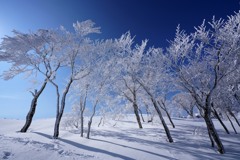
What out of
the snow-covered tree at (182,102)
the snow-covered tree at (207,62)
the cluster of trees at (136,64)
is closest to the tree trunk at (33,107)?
the cluster of trees at (136,64)

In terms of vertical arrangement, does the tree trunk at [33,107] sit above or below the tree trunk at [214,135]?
above

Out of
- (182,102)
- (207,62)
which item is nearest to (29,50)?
(207,62)

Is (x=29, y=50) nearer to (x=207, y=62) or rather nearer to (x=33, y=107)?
(x=33, y=107)

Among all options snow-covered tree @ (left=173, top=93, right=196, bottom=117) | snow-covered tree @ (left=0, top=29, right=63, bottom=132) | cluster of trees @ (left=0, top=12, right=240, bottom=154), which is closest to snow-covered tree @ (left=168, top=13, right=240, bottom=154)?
cluster of trees @ (left=0, top=12, right=240, bottom=154)

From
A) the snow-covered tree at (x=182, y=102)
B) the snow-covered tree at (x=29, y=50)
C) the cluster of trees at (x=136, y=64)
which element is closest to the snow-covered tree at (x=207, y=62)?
the cluster of trees at (x=136, y=64)

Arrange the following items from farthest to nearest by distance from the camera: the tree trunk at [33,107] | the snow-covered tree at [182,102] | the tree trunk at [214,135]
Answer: the snow-covered tree at [182,102] → the tree trunk at [33,107] → the tree trunk at [214,135]

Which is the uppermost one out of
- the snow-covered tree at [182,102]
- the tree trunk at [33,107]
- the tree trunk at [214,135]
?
the snow-covered tree at [182,102]

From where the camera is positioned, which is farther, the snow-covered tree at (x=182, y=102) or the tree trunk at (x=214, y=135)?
the snow-covered tree at (x=182, y=102)

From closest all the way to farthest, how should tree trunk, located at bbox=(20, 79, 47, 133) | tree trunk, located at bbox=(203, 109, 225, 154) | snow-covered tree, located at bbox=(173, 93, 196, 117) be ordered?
tree trunk, located at bbox=(203, 109, 225, 154) < tree trunk, located at bbox=(20, 79, 47, 133) < snow-covered tree, located at bbox=(173, 93, 196, 117)

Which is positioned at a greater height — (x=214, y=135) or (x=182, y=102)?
(x=182, y=102)

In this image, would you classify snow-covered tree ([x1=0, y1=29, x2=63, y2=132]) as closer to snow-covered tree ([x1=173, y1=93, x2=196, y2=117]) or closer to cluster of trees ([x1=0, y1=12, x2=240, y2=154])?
cluster of trees ([x1=0, y1=12, x2=240, y2=154])

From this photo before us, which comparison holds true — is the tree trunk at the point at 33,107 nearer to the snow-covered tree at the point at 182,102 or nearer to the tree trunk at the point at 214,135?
the tree trunk at the point at 214,135

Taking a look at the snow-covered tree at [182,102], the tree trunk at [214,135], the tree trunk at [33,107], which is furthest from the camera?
the snow-covered tree at [182,102]

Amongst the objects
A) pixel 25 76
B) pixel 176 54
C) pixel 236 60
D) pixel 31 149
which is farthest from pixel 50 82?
pixel 236 60
